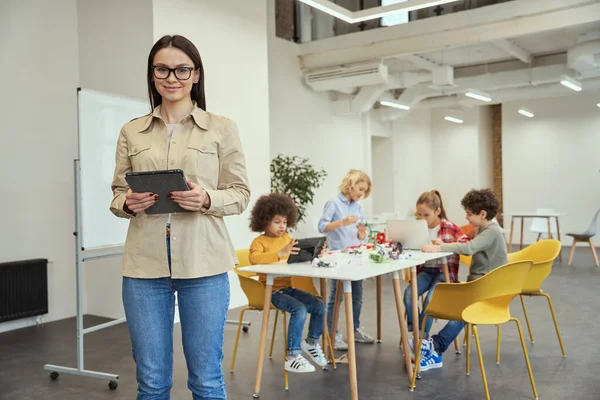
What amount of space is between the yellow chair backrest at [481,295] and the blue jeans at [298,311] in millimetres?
734

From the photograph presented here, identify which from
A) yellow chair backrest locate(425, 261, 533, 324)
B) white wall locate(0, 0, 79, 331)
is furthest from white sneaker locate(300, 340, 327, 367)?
white wall locate(0, 0, 79, 331)

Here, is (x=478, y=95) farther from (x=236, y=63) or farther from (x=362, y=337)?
(x=362, y=337)

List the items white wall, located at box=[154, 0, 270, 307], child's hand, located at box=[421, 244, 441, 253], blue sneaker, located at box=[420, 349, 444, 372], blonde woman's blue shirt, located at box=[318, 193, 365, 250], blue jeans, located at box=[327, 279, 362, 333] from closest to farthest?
1. blue sneaker, located at box=[420, 349, 444, 372]
2. child's hand, located at box=[421, 244, 441, 253]
3. blue jeans, located at box=[327, 279, 362, 333]
4. blonde woman's blue shirt, located at box=[318, 193, 365, 250]
5. white wall, located at box=[154, 0, 270, 307]

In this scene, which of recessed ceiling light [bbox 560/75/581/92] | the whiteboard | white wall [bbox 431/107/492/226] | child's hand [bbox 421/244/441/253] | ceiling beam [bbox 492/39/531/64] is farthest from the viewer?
white wall [bbox 431/107/492/226]

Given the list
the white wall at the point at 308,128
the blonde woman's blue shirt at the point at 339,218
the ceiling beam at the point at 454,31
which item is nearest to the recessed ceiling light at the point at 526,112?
the white wall at the point at 308,128

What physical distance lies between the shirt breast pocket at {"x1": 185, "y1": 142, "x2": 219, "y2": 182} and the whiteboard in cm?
257

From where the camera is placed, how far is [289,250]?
3.59 meters

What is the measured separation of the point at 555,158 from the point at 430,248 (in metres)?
10.0

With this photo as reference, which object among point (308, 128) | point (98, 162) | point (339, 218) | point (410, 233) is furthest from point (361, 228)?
point (308, 128)

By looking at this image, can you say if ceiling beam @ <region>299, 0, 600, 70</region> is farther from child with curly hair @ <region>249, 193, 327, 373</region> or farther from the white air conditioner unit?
child with curly hair @ <region>249, 193, 327, 373</region>

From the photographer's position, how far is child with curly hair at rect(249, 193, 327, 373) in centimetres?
356

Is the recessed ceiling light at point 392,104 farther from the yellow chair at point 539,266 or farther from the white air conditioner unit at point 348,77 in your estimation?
the yellow chair at point 539,266

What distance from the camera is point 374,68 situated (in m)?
8.77

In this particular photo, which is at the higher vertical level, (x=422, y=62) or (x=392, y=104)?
(x=422, y=62)
